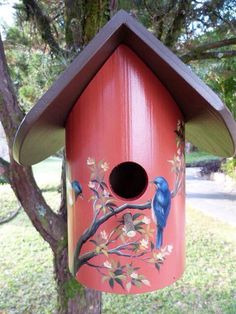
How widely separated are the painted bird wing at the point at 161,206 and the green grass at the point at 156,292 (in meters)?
2.01

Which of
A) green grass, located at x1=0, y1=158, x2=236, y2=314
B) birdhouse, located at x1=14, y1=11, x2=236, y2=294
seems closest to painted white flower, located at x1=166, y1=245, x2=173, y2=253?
birdhouse, located at x1=14, y1=11, x2=236, y2=294

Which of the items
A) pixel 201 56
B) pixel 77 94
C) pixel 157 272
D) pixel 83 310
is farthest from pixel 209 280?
pixel 77 94

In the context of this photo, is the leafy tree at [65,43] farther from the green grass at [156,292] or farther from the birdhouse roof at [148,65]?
the green grass at [156,292]

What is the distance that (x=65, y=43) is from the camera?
2199 millimetres

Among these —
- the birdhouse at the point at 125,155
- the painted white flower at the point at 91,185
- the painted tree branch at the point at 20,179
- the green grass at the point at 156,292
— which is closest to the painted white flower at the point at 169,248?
the birdhouse at the point at 125,155

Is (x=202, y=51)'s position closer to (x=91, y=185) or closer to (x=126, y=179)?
(x=126, y=179)

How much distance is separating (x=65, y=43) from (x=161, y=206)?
52.4 inches

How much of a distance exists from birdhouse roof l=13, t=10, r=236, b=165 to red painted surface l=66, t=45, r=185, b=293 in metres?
0.04

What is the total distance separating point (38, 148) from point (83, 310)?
1.00 m

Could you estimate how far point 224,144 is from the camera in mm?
1391

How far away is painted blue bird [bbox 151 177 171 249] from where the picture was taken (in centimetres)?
128

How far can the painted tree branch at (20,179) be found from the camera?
170cm

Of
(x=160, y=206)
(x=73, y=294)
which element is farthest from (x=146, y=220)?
(x=73, y=294)

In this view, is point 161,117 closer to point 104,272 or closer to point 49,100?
point 49,100
